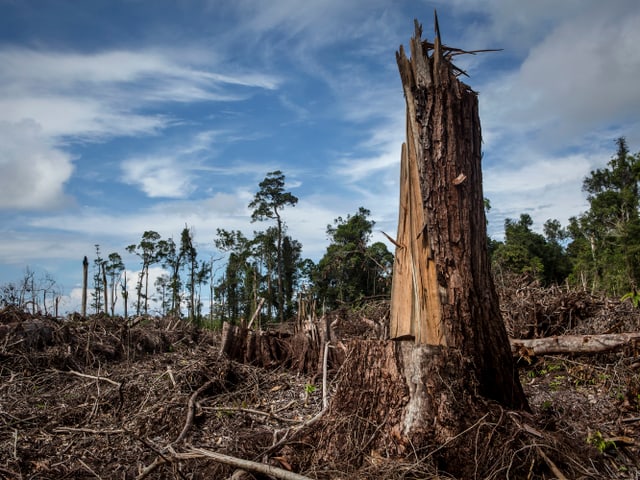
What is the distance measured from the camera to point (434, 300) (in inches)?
166

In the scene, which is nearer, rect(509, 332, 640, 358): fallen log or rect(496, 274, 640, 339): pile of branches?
rect(509, 332, 640, 358): fallen log

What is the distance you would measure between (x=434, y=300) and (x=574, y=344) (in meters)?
4.24

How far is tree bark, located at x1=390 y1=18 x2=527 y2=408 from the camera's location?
13.8 feet

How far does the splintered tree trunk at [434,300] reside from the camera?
3.96 meters

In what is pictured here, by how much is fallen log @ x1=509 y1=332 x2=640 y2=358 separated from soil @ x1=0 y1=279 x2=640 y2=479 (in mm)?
162

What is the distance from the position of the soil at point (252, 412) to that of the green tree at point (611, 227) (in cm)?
2034

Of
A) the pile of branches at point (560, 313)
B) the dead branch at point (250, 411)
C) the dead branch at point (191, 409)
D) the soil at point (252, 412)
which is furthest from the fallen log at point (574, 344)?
the dead branch at point (191, 409)

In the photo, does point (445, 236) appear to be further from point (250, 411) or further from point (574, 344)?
point (574, 344)

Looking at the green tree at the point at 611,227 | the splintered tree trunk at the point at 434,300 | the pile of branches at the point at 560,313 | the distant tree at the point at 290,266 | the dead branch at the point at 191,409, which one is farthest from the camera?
the distant tree at the point at 290,266

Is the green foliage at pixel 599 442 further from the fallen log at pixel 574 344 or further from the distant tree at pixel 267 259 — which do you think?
the distant tree at pixel 267 259

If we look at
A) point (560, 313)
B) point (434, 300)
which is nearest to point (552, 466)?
point (434, 300)

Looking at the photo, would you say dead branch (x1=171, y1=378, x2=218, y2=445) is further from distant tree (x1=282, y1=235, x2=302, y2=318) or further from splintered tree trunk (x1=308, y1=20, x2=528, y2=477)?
distant tree (x1=282, y1=235, x2=302, y2=318)

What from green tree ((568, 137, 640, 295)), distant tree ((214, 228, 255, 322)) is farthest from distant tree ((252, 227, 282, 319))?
green tree ((568, 137, 640, 295))

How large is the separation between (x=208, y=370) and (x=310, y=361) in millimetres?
1444
